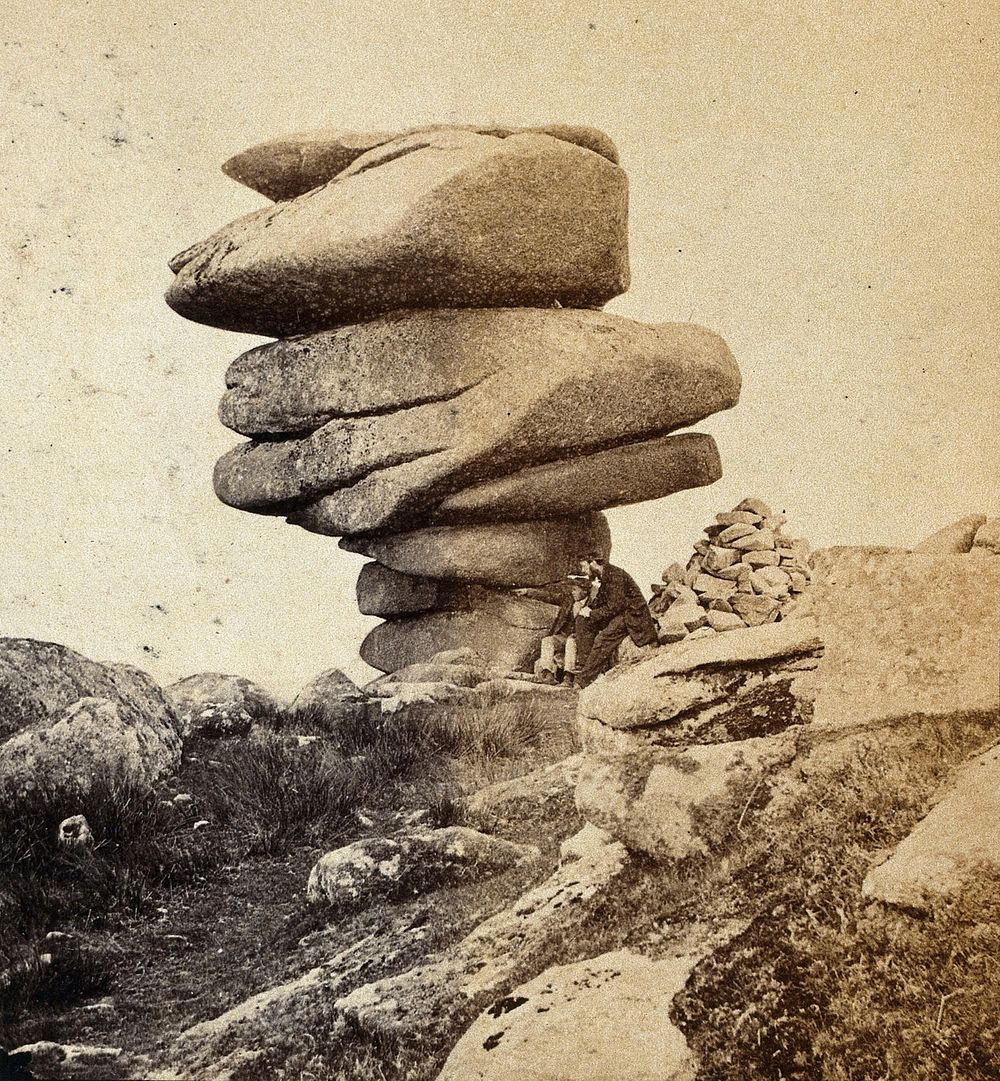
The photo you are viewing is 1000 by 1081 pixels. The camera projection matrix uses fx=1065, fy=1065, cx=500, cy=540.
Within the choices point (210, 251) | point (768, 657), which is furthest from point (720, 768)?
point (210, 251)

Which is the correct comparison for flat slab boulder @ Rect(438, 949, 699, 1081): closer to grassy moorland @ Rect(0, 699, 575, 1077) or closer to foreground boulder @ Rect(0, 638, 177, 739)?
grassy moorland @ Rect(0, 699, 575, 1077)

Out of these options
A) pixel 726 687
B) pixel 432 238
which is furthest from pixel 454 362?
pixel 726 687

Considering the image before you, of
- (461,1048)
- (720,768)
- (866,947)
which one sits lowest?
(461,1048)

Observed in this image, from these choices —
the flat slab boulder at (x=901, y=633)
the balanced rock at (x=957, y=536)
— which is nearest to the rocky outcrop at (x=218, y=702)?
the flat slab boulder at (x=901, y=633)

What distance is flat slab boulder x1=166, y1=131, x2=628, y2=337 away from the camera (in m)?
Answer: 8.52

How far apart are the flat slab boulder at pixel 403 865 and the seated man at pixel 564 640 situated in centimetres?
348

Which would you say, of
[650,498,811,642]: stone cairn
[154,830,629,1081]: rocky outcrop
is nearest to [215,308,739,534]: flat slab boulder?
[650,498,811,642]: stone cairn

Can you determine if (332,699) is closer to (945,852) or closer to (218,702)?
(218,702)

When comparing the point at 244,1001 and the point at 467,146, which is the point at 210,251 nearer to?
the point at 467,146

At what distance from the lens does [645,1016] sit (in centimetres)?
552

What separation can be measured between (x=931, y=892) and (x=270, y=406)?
706 cm

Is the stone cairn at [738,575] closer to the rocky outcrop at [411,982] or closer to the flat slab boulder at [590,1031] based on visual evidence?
the rocky outcrop at [411,982]

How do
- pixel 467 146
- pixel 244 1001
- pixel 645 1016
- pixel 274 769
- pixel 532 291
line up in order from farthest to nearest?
1. pixel 532 291
2. pixel 467 146
3. pixel 274 769
4. pixel 244 1001
5. pixel 645 1016

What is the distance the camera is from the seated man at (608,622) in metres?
9.72
